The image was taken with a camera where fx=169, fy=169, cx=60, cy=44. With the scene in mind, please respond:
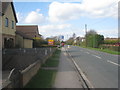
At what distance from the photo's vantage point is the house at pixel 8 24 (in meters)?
25.4

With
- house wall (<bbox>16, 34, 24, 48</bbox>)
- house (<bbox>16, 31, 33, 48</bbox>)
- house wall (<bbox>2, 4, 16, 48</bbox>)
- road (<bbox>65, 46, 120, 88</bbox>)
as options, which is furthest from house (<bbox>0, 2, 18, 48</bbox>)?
road (<bbox>65, 46, 120, 88</bbox>)

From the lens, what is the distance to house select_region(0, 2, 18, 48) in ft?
83.3

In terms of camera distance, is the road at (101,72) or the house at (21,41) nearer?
the road at (101,72)

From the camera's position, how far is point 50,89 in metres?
6.33

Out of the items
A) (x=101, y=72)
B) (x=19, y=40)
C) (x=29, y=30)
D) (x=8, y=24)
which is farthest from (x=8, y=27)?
(x=29, y=30)

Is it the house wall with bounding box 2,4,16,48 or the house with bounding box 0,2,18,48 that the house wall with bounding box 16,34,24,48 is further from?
the house wall with bounding box 2,4,16,48

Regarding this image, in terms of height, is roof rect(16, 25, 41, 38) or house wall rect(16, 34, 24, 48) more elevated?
roof rect(16, 25, 41, 38)

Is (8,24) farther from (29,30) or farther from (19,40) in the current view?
(29,30)

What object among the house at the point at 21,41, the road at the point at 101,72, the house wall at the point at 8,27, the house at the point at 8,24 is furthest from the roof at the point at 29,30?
the road at the point at 101,72

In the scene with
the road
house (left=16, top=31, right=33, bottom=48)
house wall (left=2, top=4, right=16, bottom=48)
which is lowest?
the road

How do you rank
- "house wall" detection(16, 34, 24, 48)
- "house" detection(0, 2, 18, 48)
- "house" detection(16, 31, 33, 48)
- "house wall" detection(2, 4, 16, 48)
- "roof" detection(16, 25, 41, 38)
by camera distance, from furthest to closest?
"roof" detection(16, 25, 41, 38), "house" detection(16, 31, 33, 48), "house wall" detection(16, 34, 24, 48), "house" detection(0, 2, 18, 48), "house wall" detection(2, 4, 16, 48)

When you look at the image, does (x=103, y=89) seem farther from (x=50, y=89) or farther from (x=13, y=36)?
(x=13, y=36)

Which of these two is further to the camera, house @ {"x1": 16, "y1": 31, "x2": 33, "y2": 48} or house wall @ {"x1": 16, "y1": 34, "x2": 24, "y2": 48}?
house @ {"x1": 16, "y1": 31, "x2": 33, "y2": 48}

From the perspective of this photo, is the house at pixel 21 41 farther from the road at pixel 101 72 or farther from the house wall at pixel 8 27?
the road at pixel 101 72
